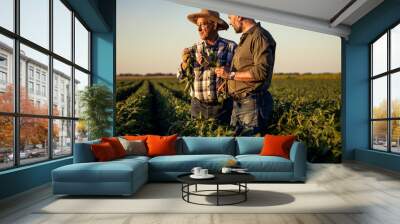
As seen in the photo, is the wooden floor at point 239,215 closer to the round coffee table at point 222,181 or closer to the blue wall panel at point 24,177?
the blue wall panel at point 24,177

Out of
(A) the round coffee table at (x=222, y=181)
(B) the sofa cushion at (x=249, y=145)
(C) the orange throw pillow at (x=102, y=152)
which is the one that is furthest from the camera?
(B) the sofa cushion at (x=249, y=145)

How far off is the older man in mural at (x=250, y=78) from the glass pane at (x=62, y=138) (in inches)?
137

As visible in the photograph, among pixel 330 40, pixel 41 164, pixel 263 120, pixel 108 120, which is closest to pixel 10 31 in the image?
pixel 41 164

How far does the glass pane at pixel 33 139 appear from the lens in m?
5.67

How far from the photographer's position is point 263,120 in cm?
898

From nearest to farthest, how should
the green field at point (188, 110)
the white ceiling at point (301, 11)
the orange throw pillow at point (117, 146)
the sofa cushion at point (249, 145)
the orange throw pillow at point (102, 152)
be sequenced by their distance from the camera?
the orange throw pillow at point (102, 152), the orange throw pillow at point (117, 146), the sofa cushion at point (249, 145), the white ceiling at point (301, 11), the green field at point (188, 110)

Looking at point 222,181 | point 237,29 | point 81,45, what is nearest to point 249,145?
point 222,181

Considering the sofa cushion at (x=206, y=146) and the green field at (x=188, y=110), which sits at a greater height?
the green field at (x=188, y=110)

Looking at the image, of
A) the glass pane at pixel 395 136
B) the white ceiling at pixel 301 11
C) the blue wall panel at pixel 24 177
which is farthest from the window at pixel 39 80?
the glass pane at pixel 395 136

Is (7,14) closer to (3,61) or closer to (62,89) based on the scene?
(3,61)

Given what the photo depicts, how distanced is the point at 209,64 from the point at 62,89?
334cm

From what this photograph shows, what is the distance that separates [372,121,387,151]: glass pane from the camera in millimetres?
8852

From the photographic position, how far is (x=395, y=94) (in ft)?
27.6

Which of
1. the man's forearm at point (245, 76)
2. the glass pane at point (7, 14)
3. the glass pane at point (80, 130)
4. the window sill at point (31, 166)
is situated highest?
the glass pane at point (7, 14)
